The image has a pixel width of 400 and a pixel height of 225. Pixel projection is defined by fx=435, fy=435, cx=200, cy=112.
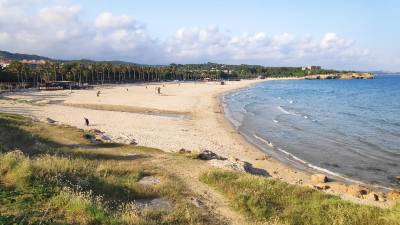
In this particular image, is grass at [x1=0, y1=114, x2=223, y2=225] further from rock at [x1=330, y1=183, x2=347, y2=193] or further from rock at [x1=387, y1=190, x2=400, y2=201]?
rock at [x1=387, y1=190, x2=400, y2=201]

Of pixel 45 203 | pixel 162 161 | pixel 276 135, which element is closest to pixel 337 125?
pixel 276 135

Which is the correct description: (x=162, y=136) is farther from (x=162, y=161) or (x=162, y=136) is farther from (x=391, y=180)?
(x=391, y=180)

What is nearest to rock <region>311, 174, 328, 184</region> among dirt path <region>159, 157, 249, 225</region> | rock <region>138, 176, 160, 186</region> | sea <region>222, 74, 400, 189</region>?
sea <region>222, 74, 400, 189</region>

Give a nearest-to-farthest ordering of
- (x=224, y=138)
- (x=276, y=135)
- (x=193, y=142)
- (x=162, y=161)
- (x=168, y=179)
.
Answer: (x=168, y=179), (x=162, y=161), (x=193, y=142), (x=224, y=138), (x=276, y=135)

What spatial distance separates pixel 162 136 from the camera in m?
33.8

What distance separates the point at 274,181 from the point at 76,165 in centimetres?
712

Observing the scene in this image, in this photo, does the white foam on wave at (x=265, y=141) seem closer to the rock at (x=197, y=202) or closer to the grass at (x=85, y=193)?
the grass at (x=85, y=193)

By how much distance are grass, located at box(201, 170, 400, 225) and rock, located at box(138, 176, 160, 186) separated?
1870 millimetres

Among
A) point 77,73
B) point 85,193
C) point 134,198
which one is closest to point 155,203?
point 134,198

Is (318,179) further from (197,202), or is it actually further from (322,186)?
(197,202)

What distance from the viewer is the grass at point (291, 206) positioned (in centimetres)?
Result: 1246

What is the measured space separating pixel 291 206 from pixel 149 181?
5.06m

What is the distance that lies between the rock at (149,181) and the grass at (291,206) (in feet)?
6.14

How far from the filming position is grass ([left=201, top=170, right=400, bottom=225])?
12461 millimetres
